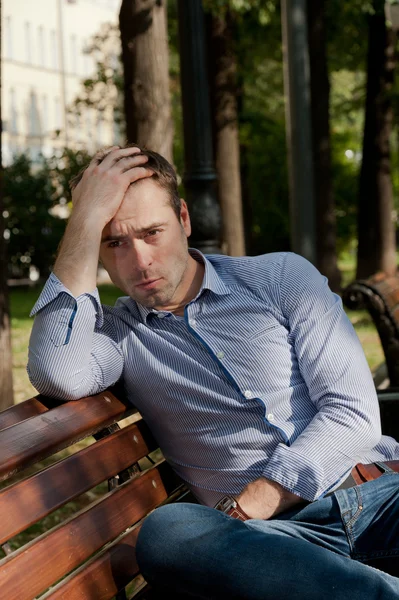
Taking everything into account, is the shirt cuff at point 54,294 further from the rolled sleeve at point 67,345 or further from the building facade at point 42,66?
Answer: the building facade at point 42,66

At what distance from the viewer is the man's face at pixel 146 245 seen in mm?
3234

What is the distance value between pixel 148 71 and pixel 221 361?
4.61 meters

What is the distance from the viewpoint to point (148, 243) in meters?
3.24

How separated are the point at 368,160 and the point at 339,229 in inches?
359

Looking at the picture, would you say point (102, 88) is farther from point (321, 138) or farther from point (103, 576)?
point (103, 576)

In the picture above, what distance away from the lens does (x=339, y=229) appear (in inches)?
1053

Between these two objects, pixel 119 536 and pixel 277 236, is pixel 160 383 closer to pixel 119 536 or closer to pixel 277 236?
pixel 119 536

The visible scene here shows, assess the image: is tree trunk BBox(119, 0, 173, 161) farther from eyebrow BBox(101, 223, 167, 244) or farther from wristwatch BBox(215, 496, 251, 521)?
wristwatch BBox(215, 496, 251, 521)

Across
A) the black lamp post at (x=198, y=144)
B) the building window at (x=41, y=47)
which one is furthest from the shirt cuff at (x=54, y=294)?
the building window at (x=41, y=47)

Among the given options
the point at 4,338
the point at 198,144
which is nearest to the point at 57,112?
the point at 4,338

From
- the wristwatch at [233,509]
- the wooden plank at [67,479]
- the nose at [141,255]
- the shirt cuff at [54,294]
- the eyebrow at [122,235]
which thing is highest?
the eyebrow at [122,235]

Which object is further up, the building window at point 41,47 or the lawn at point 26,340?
the building window at point 41,47

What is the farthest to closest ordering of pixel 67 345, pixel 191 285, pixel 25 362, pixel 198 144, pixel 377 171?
pixel 377 171
pixel 25 362
pixel 198 144
pixel 191 285
pixel 67 345

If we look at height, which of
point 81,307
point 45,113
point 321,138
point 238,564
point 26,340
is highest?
point 45,113
